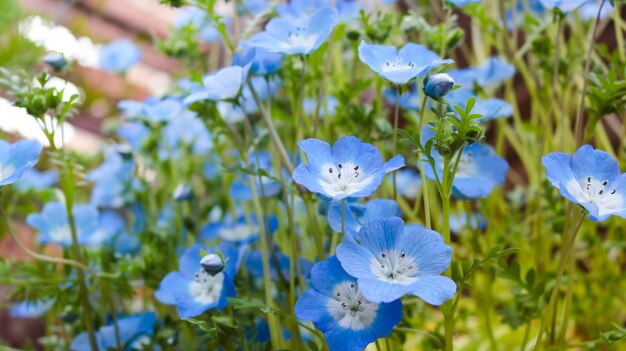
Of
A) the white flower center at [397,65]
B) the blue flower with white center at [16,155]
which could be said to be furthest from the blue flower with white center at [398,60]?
the blue flower with white center at [16,155]

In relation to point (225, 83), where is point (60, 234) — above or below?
below

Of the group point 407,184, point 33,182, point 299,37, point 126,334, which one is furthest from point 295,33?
point 33,182

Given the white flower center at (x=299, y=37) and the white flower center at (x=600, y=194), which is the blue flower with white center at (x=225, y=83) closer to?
the white flower center at (x=299, y=37)

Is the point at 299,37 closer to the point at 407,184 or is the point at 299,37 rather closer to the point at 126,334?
the point at 126,334

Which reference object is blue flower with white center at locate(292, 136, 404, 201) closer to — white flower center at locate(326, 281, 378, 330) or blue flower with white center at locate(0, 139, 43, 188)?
white flower center at locate(326, 281, 378, 330)

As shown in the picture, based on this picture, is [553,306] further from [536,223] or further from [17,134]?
[17,134]
